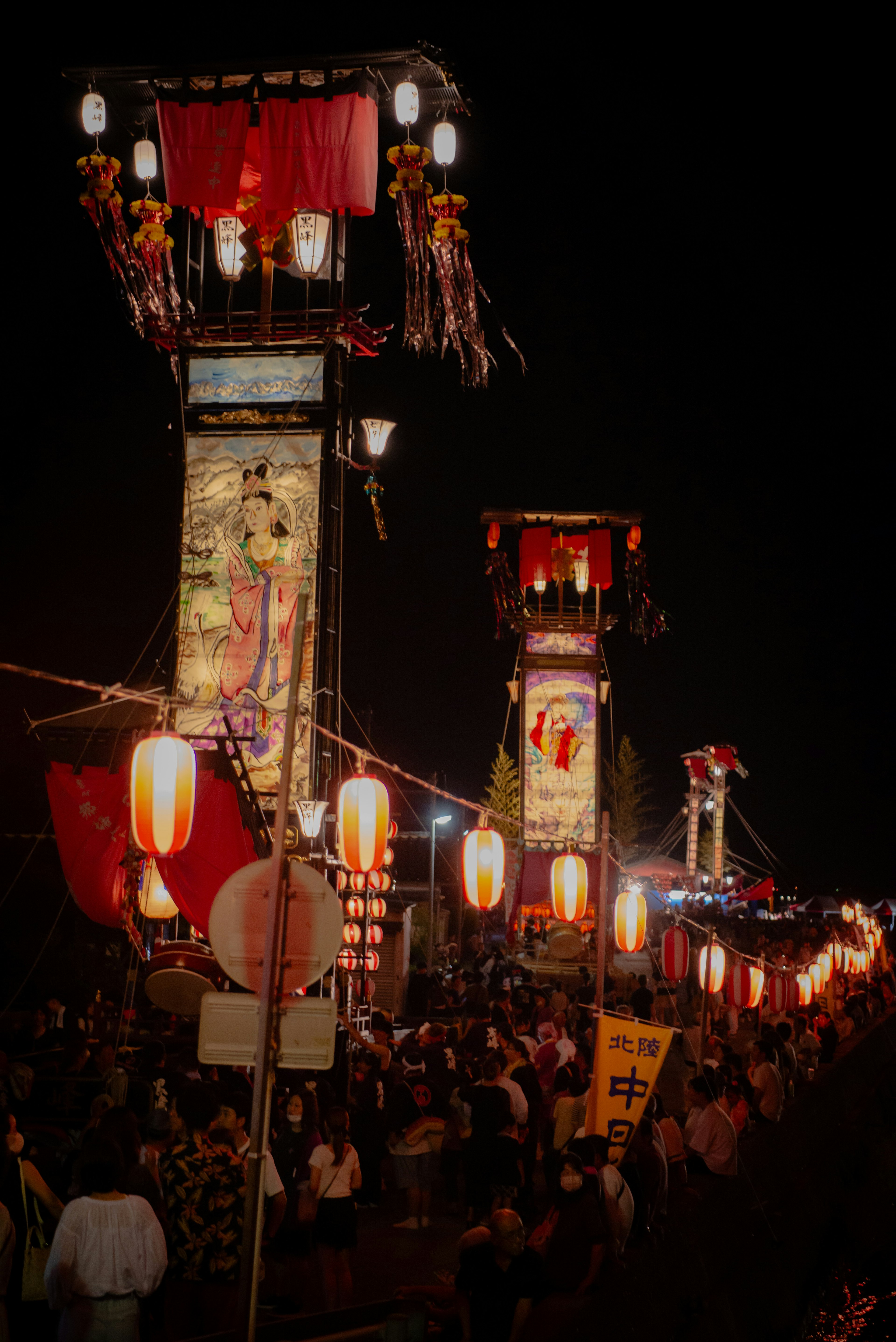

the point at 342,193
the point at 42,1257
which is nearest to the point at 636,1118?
the point at 42,1257

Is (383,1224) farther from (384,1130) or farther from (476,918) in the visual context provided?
(476,918)

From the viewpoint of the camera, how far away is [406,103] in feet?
47.1

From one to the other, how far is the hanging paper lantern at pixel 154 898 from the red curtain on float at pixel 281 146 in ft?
29.6

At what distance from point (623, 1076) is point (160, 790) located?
443cm

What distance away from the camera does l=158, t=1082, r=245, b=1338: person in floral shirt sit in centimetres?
544

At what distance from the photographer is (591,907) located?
28969 mm

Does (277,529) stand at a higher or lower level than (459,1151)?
higher

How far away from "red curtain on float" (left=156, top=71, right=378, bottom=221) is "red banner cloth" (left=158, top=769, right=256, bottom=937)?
802 centimetres

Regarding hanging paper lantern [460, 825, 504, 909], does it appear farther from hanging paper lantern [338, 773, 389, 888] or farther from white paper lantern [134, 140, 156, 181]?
white paper lantern [134, 140, 156, 181]

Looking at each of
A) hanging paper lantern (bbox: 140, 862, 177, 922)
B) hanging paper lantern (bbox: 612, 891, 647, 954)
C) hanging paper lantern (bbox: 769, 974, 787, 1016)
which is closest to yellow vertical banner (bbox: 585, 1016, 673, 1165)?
hanging paper lantern (bbox: 140, 862, 177, 922)

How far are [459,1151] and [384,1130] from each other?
97 centimetres

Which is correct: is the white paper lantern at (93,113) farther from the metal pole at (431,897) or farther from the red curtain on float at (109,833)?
the metal pole at (431,897)

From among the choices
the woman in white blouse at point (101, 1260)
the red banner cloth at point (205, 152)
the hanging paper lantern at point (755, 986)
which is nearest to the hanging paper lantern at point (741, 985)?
the hanging paper lantern at point (755, 986)

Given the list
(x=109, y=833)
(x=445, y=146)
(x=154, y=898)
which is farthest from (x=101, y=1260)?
(x=445, y=146)
